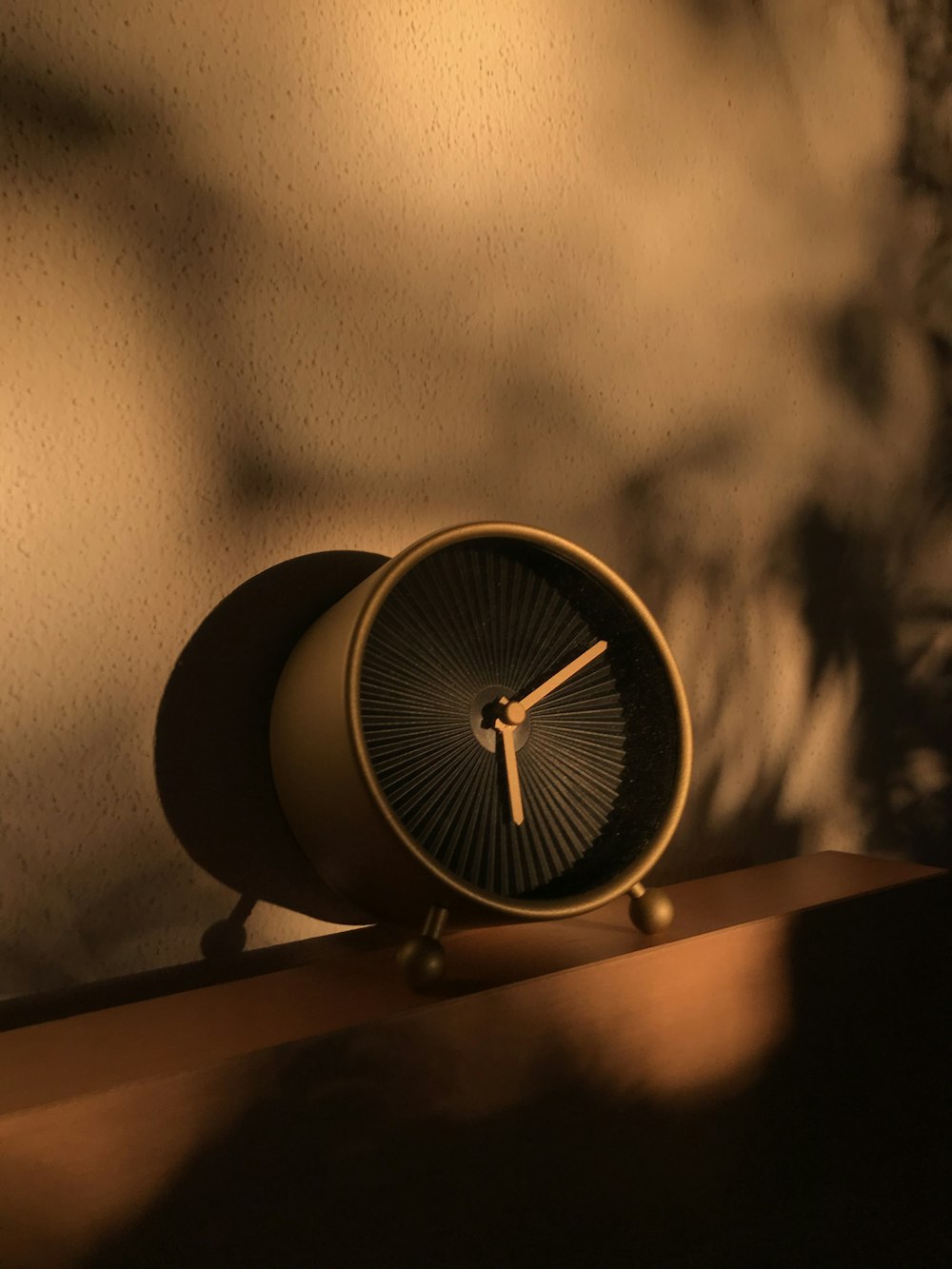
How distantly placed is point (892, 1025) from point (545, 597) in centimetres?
56

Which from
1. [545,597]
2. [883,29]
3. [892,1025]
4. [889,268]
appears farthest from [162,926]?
[883,29]

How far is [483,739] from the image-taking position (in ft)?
3.00

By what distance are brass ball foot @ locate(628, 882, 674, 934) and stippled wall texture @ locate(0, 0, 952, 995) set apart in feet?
0.92

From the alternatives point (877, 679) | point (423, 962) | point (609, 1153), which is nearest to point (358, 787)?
point (423, 962)

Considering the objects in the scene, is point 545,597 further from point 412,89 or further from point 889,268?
point 889,268

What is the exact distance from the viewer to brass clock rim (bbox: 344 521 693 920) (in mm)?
807

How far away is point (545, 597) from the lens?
3.18ft

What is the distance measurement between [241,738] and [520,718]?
0.24m

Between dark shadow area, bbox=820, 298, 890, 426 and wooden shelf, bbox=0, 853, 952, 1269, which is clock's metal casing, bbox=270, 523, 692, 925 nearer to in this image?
wooden shelf, bbox=0, 853, 952, 1269

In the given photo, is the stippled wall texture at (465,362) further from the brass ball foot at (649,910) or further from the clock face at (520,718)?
the brass ball foot at (649,910)

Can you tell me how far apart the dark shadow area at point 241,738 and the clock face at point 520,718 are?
11 centimetres

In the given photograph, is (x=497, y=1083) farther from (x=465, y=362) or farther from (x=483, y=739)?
(x=465, y=362)

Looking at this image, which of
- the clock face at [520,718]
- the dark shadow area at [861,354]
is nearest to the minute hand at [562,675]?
the clock face at [520,718]

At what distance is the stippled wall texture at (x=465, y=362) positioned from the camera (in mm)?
856
